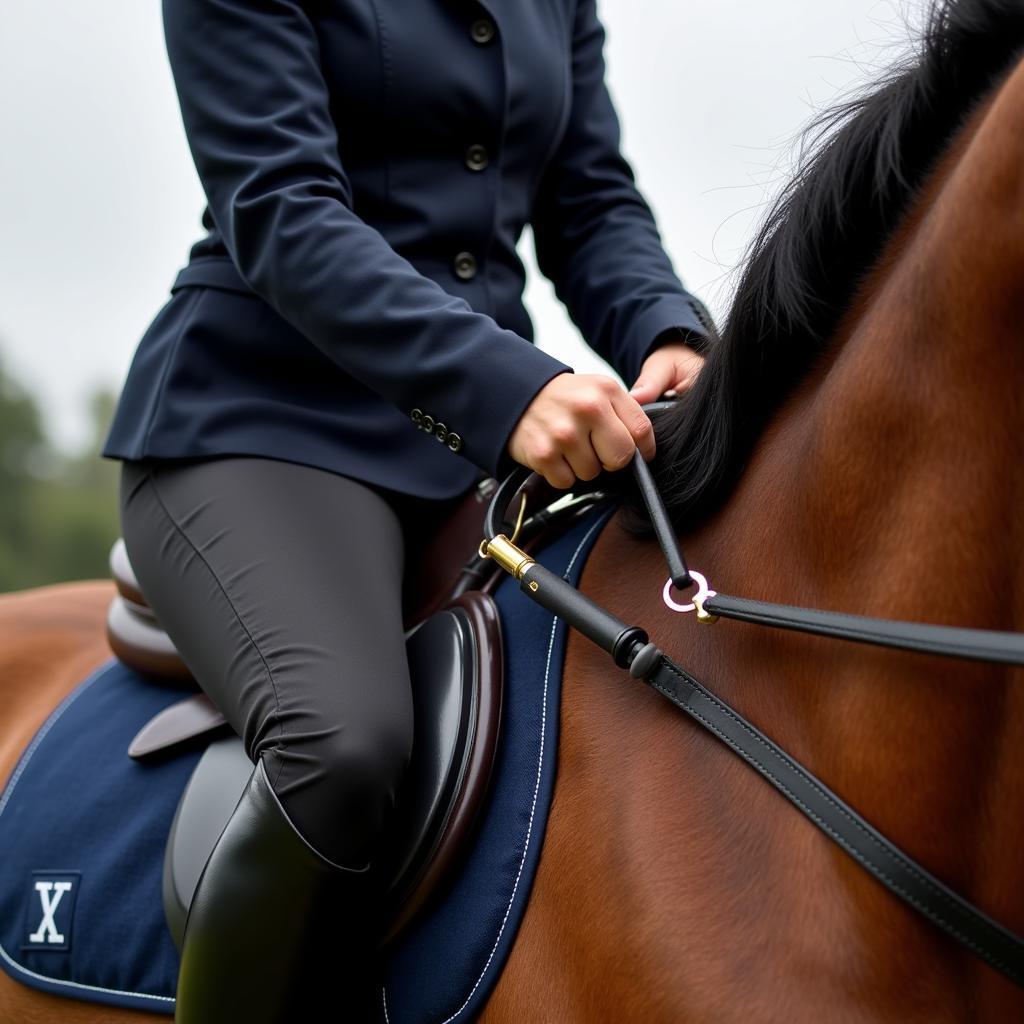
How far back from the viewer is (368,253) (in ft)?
5.16

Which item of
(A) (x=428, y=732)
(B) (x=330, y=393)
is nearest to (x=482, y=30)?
(B) (x=330, y=393)

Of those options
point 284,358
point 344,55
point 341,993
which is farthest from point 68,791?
point 344,55

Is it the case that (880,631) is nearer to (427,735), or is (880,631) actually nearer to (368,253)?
(427,735)

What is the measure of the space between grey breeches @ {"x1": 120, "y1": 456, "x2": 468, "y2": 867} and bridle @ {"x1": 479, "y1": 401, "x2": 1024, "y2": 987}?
0.24m

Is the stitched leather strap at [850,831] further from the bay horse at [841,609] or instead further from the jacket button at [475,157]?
the jacket button at [475,157]

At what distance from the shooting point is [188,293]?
76.5 inches

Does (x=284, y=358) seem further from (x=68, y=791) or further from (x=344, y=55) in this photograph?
(x=68, y=791)

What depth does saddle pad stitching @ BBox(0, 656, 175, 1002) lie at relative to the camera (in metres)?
1.88

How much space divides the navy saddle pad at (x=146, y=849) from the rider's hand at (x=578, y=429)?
0.22 meters

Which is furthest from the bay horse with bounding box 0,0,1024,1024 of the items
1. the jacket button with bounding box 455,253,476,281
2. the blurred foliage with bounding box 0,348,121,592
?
the blurred foliage with bounding box 0,348,121,592

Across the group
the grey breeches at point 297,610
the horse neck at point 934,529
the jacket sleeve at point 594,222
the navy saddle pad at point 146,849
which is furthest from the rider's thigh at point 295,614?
the jacket sleeve at point 594,222

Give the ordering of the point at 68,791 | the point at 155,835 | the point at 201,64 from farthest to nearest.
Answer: the point at 68,791 < the point at 155,835 < the point at 201,64

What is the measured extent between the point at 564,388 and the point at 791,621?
0.44 meters

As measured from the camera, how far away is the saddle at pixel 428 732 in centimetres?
152
